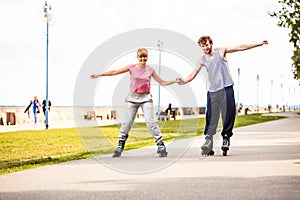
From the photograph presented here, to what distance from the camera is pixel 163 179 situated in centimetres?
719

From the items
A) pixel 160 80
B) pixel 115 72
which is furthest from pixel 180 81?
pixel 115 72

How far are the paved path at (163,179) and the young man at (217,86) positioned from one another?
0.56m

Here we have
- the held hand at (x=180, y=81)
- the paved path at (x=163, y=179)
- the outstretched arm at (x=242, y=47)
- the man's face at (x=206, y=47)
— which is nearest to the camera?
the paved path at (x=163, y=179)

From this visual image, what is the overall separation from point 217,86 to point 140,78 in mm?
1405

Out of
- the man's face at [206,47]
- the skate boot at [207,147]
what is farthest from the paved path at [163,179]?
the man's face at [206,47]

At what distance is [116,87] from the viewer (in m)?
12.0

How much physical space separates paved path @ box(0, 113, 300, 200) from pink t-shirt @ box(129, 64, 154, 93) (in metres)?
1.20

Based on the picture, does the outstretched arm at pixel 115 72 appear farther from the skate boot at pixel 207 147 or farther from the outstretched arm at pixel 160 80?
the skate boot at pixel 207 147

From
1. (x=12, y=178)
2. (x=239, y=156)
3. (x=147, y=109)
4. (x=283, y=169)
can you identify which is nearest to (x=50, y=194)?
(x=12, y=178)

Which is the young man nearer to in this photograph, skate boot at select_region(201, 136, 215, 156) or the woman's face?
skate boot at select_region(201, 136, 215, 156)

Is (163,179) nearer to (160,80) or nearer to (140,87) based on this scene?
(140,87)

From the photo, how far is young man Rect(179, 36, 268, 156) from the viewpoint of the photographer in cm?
1024

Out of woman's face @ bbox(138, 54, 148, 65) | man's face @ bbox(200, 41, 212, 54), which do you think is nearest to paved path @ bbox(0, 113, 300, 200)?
woman's face @ bbox(138, 54, 148, 65)

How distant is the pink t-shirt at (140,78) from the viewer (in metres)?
9.95
